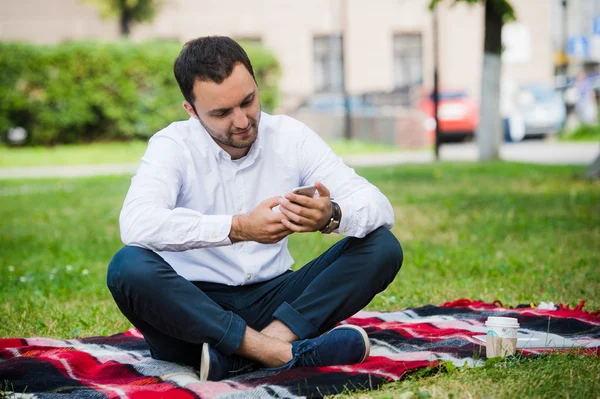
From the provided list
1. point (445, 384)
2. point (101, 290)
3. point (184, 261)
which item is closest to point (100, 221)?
point (101, 290)

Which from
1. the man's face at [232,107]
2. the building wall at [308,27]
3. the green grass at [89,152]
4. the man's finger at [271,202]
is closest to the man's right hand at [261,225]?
the man's finger at [271,202]

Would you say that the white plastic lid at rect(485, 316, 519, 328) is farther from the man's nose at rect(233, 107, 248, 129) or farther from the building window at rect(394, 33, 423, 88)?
the building window at rect(394, 33, 423, 88)

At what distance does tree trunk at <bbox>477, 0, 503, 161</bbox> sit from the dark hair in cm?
941

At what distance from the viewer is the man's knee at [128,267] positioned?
3.26m

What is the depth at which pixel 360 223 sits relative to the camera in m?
3.47

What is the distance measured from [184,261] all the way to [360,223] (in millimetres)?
772

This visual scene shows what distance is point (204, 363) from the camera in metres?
3.31

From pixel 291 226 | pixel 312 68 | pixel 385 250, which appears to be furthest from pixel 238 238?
pixel 312 68

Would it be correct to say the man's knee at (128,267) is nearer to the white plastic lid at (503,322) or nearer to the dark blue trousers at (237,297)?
the dark blue trousers at (237,297)

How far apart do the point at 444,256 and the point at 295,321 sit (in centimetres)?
305

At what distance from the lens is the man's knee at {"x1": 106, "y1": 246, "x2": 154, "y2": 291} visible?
10.7 feet

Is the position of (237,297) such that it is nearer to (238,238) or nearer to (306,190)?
(238,238)

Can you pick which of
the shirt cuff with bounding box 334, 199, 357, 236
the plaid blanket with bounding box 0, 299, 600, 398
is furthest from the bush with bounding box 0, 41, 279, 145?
the shirt cuff with bounding box 334, 199, 357, 236

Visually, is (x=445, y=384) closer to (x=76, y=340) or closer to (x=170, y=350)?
(x=170, y=350)
